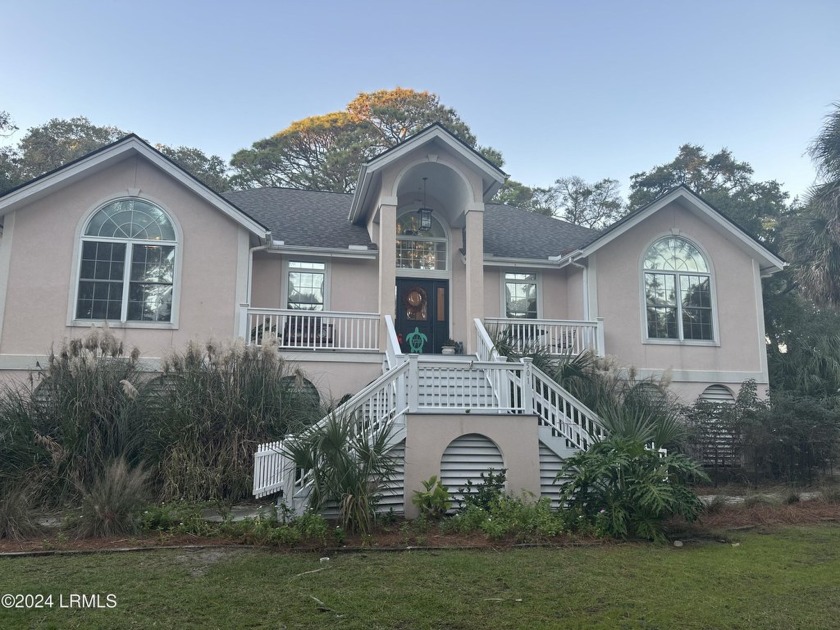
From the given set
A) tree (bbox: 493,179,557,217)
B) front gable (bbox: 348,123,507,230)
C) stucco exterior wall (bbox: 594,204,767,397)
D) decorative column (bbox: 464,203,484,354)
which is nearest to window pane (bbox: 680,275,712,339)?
stucco exterior wall (bbox: 594,204,767,397)

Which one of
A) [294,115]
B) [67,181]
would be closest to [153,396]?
[67,181]

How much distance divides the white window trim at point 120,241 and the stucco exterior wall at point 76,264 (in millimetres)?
23

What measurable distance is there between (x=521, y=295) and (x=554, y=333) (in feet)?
6.30

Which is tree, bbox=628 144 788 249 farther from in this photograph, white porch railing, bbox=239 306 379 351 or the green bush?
the green bush

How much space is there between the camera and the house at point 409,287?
30.9 ft

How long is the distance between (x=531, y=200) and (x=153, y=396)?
3122 centimetres

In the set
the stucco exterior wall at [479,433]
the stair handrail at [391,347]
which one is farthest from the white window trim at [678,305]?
the stucco exterior wall at [479,433]

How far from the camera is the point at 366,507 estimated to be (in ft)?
23.9

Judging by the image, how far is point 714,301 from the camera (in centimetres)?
1527

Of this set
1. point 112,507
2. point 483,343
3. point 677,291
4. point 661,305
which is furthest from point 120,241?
point 677,291

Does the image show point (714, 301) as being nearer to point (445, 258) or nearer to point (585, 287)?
point (585, 287)

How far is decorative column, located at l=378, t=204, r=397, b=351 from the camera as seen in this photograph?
1328 cm

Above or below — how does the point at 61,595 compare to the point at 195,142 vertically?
below

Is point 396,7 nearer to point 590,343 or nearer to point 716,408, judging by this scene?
point 590,343
